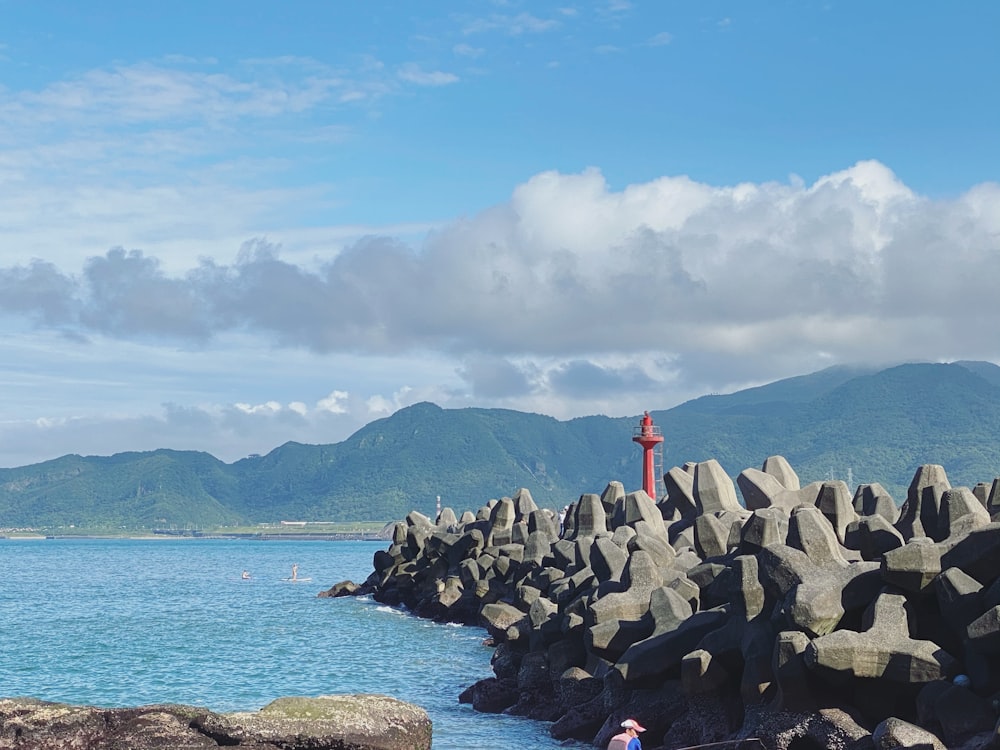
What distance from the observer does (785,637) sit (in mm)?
14742

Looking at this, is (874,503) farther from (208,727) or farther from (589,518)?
(208,727)

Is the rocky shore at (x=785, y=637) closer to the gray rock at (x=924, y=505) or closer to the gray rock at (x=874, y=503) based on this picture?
the gray rock at (x=924, y=505)

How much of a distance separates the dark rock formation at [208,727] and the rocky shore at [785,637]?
4072mm

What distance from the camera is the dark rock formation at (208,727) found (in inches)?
544

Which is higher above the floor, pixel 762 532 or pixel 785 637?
pixel 762 532

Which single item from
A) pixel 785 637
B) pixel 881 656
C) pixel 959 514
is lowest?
pixel 881 656

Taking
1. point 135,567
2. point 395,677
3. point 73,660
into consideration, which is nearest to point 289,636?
point 73,660

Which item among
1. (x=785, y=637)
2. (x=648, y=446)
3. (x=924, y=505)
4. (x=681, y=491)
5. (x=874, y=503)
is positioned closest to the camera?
(x=785, y=637)

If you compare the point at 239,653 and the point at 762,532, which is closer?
the point at 762,532

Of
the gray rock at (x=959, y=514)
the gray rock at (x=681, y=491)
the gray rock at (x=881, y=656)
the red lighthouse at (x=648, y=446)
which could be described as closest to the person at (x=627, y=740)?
the gray rock at (x=881, y=656)

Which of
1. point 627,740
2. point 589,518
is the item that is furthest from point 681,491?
point 627,740

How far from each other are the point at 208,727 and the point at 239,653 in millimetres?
21231


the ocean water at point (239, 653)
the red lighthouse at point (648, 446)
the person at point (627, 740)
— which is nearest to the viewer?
the person at point (627, 740)

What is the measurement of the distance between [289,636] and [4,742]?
25626mm
